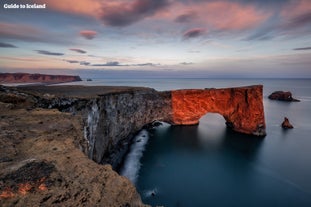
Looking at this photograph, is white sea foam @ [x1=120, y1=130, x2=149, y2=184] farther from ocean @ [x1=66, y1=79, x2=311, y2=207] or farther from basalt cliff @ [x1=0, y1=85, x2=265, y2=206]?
basalt cliff @ [x1=0, y1=85, x2=265, y2=206]

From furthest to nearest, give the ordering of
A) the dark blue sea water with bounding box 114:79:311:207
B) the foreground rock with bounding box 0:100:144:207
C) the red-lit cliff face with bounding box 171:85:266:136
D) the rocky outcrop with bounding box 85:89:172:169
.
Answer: the red-lit cliff face with bounding box 171:85:266:136 → the rocky outcrop with bounding box 85:89:172:169 → the dark blue sea water with bounding box 114:79:311:207 → the foreground rock with bounding box 0:100:144:207

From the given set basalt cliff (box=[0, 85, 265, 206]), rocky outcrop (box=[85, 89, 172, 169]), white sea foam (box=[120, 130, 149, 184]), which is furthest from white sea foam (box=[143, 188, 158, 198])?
basalt cliff (box=[0, 85, 265, 206])

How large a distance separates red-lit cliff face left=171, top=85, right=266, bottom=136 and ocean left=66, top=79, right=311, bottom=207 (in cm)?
262

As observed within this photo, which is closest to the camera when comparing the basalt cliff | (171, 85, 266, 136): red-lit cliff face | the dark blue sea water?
the basalt cliff

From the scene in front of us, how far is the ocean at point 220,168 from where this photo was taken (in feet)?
70.3

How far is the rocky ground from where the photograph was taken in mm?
3324

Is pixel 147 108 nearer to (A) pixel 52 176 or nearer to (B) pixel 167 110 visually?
(B) pixel 167 110

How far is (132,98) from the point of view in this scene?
39.2m

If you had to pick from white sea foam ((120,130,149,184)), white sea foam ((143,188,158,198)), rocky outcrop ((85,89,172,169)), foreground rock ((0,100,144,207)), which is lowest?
white sea foam ((143,188,158,198))

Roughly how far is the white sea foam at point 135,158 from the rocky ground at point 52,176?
20127mm

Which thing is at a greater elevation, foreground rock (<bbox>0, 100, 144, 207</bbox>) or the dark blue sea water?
foreground rock (<bbox>0, 100, 144, 207</bbox>)

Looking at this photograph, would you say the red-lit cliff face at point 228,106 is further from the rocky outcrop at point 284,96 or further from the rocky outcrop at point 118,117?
the rocky outcrop at point 284,96

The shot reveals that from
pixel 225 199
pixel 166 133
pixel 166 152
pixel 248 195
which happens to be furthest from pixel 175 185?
pixel 166 133

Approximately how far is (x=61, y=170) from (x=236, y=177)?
26225mm
